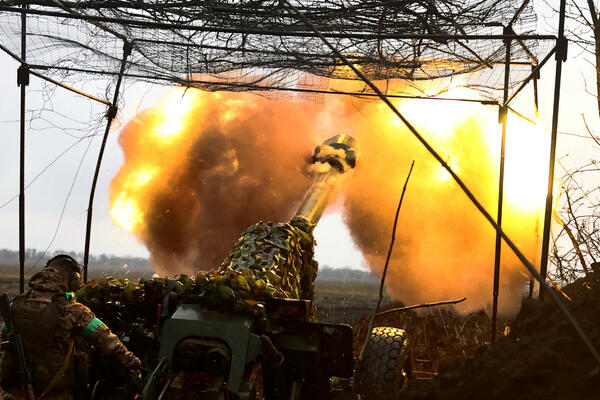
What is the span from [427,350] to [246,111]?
9.48m

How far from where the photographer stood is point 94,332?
253 inches

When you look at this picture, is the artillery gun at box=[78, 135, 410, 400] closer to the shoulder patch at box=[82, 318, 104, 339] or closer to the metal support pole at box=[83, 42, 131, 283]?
the shoulder patch at box=[82, 318, 104, 339]

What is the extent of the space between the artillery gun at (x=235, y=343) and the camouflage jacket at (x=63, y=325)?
54 cm

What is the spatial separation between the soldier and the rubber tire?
3223mm

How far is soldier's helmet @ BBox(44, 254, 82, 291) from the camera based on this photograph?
265 inches

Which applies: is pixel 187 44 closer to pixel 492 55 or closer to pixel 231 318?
pixel 492 55

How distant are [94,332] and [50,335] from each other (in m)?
0.43

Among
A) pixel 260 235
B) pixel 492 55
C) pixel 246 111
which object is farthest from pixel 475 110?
pixel 260 235

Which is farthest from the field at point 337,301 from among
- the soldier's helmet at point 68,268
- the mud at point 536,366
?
the mud at point 536,366

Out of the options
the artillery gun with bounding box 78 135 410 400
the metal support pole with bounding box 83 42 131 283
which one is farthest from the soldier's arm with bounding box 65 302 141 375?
the metal support pole with bounding box 83 42 131 283

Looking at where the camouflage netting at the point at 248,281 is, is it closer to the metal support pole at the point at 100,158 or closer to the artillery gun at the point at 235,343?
the artillery gun at the point at 235,343

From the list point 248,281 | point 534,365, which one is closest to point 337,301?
point 248,281

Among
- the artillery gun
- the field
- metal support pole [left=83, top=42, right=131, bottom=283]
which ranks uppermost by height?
metal support pole [left=83, top=42, right=131, bottom=283]

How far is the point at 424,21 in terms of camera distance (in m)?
10.3
